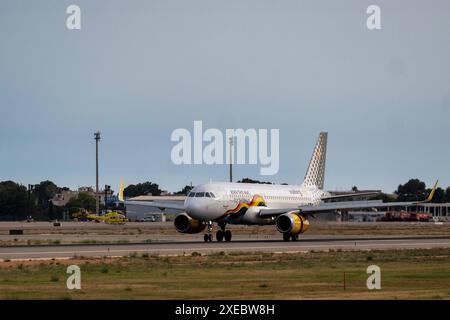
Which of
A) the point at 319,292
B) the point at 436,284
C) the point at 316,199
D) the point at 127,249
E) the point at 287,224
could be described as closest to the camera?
the point at 319,292

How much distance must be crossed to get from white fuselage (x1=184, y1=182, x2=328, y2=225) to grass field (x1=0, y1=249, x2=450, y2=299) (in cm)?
1857

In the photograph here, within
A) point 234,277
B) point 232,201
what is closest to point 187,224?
point 232,201

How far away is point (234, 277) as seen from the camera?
39719mm

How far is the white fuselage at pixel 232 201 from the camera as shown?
7381cm

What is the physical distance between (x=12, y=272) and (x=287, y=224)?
3636cm

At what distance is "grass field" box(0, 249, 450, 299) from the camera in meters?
32.9

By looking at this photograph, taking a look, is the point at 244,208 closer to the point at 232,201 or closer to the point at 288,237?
the point at 232,201

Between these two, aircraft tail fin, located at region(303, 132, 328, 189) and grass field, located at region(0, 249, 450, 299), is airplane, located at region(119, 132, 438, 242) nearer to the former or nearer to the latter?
aircraft tail fin, located at region(303, 132, 328, 189)

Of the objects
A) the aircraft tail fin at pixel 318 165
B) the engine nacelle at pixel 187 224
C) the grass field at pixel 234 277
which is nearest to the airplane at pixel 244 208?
the engine nacelle at pixel 187 224

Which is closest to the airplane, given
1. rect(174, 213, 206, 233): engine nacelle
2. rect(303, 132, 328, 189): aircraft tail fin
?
rect(174, 213, 206, 233): engine nacelle

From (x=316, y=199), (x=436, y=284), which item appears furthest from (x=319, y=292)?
(x=316, y=199)

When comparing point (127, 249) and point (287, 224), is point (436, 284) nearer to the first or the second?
point (127, 249)

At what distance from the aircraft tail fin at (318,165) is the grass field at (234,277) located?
129 ft

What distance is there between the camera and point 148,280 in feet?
125
